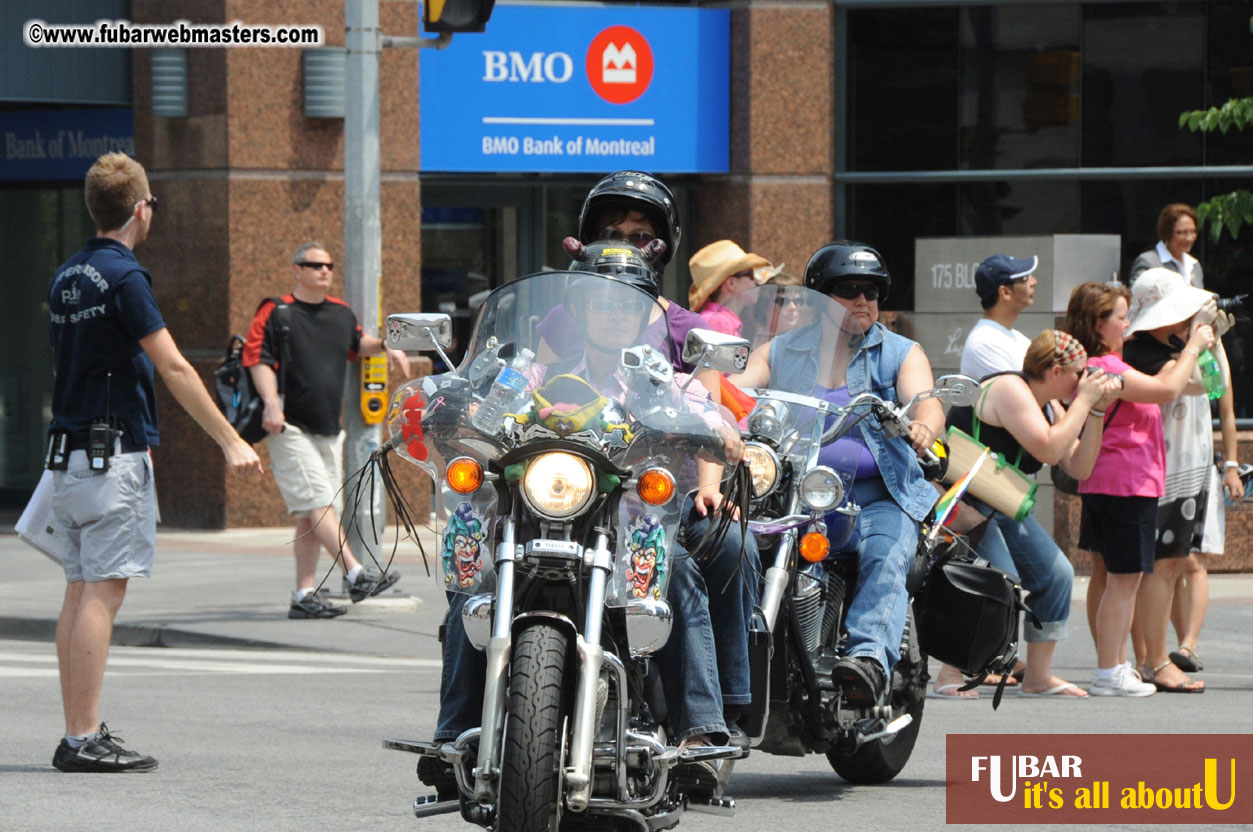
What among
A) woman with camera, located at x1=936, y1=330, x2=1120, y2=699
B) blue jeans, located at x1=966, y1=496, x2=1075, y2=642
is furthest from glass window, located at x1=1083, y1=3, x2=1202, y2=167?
blue jeans, located at x1=966, y1=496, x2=1075, y2=642

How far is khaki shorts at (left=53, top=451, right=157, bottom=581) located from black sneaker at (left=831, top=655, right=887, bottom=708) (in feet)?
7.75

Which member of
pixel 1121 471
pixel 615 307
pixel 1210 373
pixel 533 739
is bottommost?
pixel 533 739

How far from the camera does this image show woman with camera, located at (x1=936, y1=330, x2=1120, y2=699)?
851 cm

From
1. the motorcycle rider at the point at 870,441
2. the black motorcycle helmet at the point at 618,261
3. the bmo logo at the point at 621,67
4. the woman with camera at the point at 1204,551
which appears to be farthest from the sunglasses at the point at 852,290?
the bmo logo at the point at 621,67

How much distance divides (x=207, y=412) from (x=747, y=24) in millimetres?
9930

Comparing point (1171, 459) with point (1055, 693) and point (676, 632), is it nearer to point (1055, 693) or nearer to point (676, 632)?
point (1055, 693)

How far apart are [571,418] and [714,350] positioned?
0.38 m

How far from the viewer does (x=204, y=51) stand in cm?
1528

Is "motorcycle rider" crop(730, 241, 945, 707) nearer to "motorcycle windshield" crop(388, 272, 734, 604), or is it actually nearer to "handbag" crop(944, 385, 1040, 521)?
"motorcycle windshield" crop(388, 272, 734, 604)

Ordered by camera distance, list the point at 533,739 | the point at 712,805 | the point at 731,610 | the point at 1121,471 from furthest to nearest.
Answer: the point at 1121,471
the point at 731,610
the point at 712,805
the point at 533,739

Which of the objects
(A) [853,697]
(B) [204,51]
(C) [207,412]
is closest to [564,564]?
(A) [853,697]

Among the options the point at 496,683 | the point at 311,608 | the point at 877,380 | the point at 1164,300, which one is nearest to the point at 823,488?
the point at 877,380

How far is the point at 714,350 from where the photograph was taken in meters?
5.03

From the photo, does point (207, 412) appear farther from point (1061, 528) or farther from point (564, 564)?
point (1061, 528)
